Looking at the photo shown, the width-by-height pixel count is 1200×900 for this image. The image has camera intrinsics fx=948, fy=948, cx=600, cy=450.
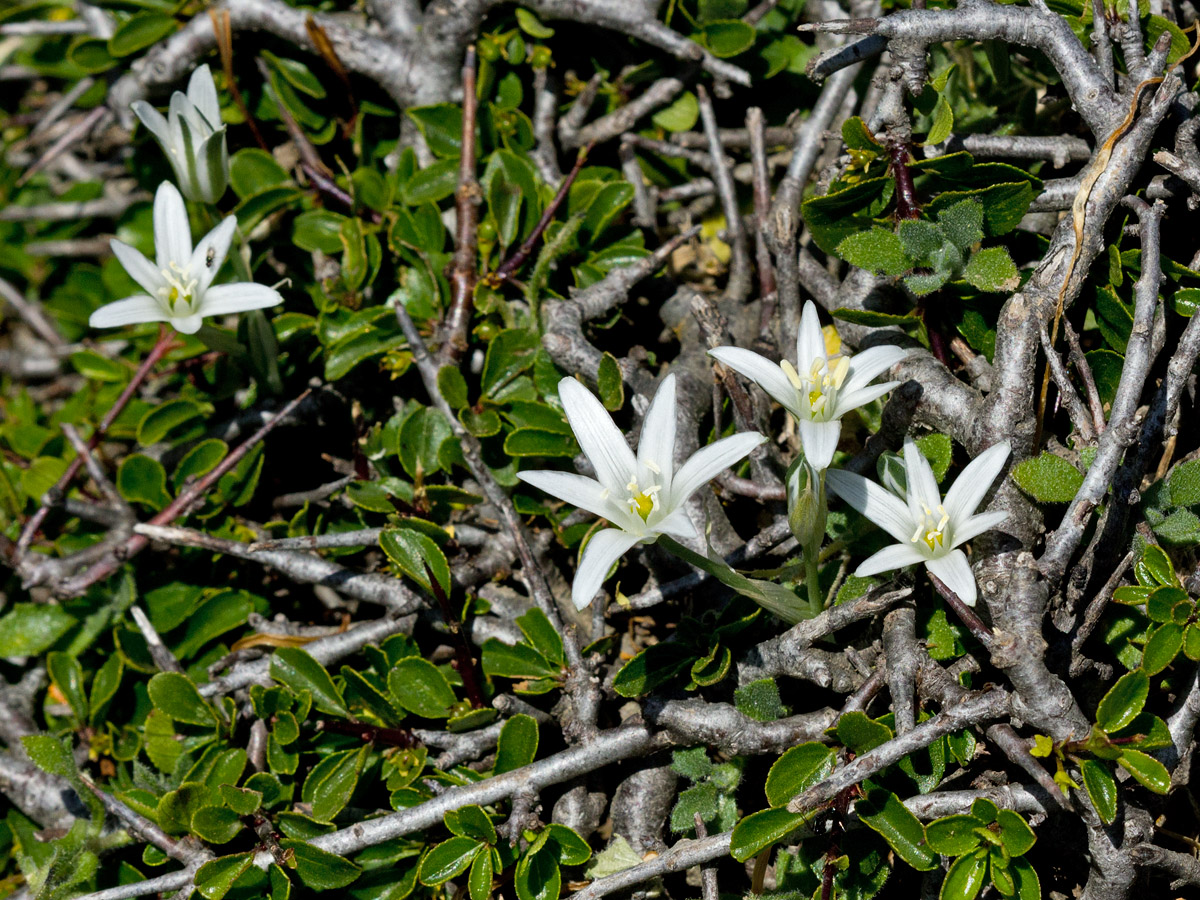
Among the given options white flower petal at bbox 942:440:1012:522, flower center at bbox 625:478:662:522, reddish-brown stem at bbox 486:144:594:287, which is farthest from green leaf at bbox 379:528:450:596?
white flower petal at bbox 942:440:1012:522

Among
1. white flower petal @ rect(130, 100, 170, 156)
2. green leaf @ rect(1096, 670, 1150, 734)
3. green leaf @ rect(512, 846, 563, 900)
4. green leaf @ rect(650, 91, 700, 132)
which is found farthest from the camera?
green leaf @ rect(650, 91, 700, 132)

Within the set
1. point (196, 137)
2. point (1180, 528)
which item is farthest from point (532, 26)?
point (1180, 528)

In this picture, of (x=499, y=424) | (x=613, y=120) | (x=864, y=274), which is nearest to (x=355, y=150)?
(x=613, y=120)

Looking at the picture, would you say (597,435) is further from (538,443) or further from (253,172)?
(253,172)

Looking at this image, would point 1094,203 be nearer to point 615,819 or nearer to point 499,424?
point 499,424

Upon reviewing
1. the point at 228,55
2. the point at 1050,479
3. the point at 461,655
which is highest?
the point at 228,55

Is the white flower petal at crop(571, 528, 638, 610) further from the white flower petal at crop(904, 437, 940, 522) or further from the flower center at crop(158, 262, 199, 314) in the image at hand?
the flower center at crop(158, 262, 199, 314)
